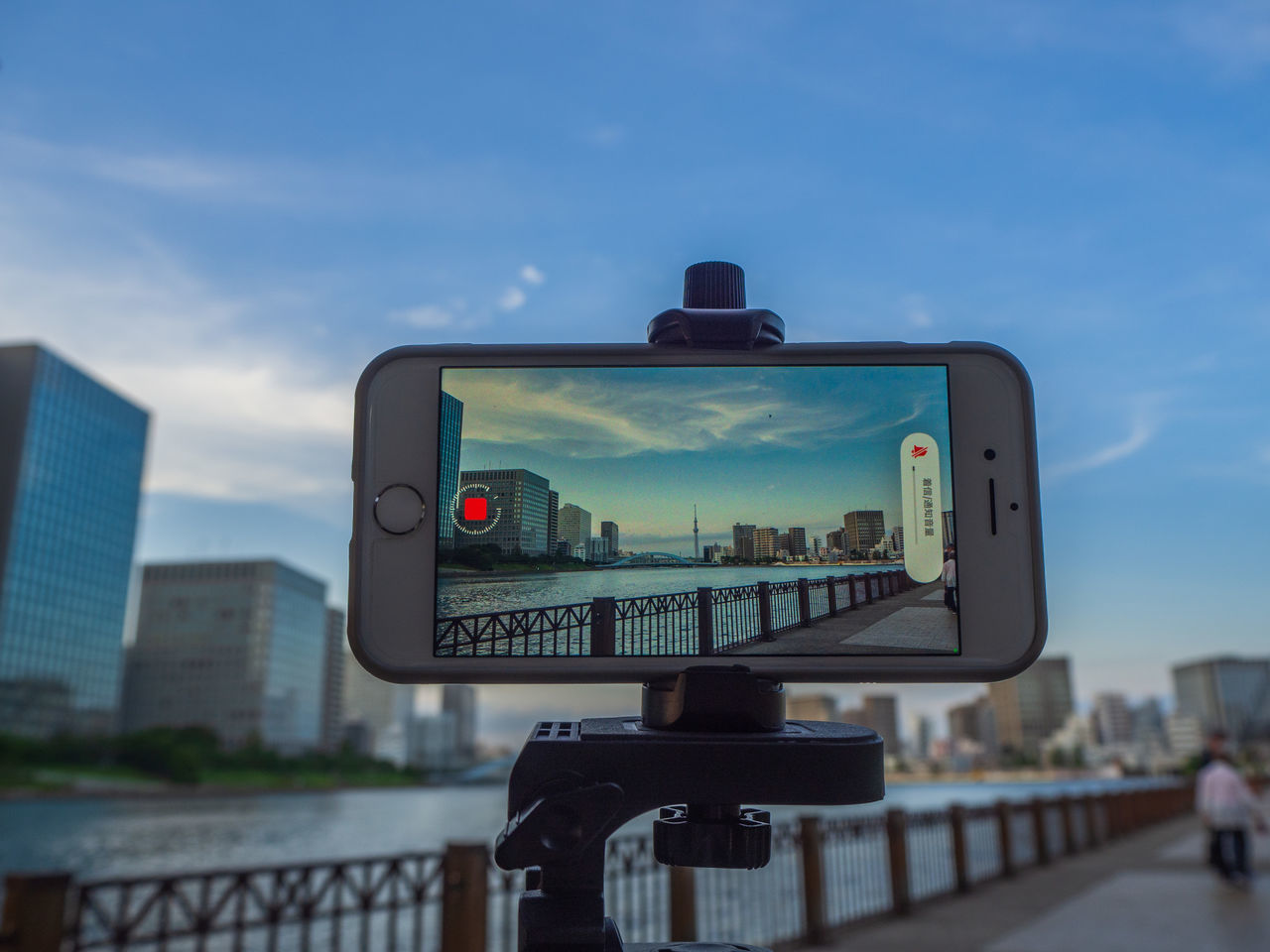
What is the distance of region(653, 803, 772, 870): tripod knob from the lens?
3.34ft

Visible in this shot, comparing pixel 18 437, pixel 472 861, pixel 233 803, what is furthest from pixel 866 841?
pixel 18 437

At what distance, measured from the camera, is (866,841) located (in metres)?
8.81

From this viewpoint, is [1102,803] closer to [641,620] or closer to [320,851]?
[641,620]

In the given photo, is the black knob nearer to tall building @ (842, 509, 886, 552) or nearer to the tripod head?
tall building @ (842, 509, 886, 552)

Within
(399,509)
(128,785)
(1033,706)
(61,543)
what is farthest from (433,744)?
(61,543)

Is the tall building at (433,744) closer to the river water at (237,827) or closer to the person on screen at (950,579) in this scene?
the river water at (237,827)

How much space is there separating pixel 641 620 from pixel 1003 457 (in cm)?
56

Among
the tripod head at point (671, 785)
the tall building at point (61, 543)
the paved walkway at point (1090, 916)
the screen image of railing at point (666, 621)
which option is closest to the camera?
the tripod head at point (671, 785)

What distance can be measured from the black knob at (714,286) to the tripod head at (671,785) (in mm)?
534

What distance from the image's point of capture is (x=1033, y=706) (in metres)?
25.5

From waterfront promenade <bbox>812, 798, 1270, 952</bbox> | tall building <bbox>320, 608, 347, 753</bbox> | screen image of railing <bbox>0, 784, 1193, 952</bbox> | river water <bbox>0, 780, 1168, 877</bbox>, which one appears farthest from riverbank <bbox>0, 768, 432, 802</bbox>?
waterfront promenade <bbox>812, 798, 1270, 952</bbox>

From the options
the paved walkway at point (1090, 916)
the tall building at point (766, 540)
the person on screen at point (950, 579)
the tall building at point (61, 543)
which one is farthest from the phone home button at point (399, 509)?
the tall building at point (61, 543)

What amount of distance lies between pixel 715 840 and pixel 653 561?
35cm

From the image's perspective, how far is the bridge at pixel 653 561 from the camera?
110cm
